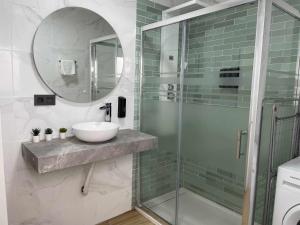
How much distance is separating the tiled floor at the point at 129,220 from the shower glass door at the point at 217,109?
39 cm

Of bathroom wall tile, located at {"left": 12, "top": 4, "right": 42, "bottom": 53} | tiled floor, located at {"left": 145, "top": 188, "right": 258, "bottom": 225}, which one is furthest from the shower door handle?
bathroom wall tile, located at {"left": 12, "top": 4, "right": 42, "bottom": 53}

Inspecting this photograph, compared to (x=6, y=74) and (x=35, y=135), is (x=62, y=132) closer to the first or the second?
(x=35, y=135)

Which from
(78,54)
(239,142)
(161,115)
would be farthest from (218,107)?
(78,54)

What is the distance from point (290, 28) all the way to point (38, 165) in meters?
2.15

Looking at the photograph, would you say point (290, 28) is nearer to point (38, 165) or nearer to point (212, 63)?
point (212, 63)

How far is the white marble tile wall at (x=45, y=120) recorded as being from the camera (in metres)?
1.70

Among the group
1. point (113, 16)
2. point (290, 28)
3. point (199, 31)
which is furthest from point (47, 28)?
point (290, 28)

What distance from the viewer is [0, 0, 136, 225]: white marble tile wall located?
1.70 m

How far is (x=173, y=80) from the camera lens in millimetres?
2221

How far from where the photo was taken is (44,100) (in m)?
1.86

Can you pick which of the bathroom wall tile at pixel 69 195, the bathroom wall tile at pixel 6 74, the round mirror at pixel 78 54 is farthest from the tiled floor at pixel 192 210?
the bathroom wall tile at pixel 6 74

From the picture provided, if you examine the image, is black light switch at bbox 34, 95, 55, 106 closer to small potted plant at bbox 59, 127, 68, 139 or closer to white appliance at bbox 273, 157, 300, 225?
small potted plant at bbox 59, 127, 68, 139

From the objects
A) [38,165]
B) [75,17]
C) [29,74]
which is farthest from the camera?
[75,17]

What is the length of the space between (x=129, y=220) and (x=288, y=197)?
155 centimetres
